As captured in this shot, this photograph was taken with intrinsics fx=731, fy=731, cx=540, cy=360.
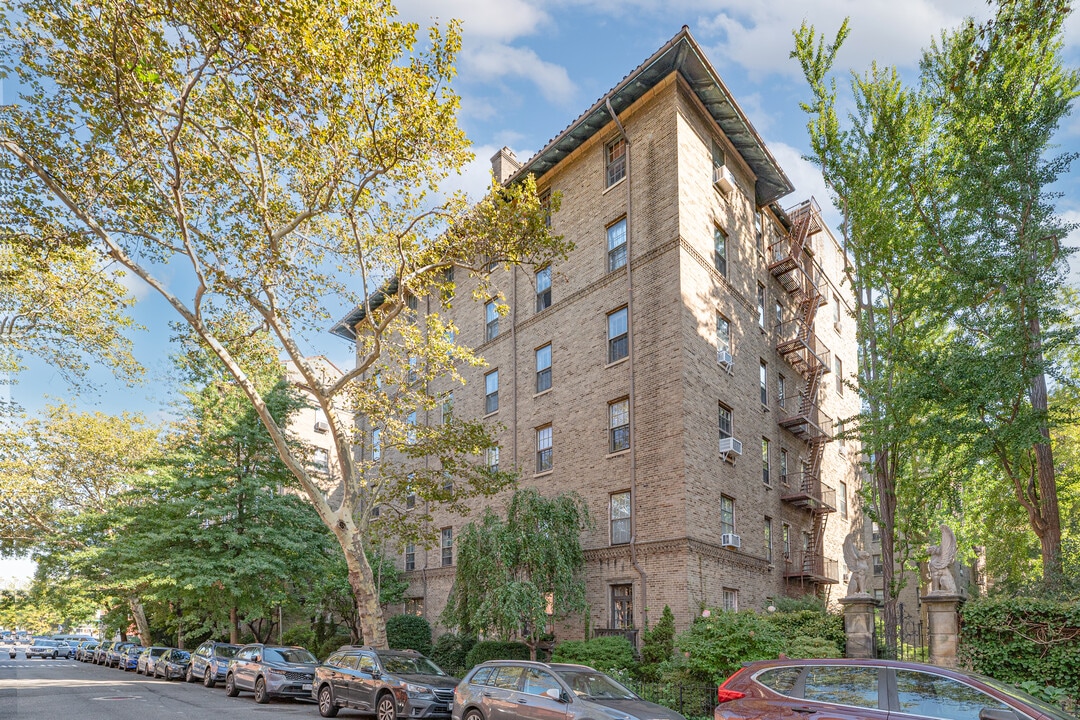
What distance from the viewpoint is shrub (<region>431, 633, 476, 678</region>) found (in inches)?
914

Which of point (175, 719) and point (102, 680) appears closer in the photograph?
point (175, 719)

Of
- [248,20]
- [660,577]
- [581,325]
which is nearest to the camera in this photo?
[248,20]

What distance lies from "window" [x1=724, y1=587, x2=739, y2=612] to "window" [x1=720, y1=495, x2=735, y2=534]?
5.31ft

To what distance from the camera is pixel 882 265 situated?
21938 mm

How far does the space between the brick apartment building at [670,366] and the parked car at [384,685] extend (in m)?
6.71

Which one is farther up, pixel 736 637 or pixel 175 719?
pixel 736 637

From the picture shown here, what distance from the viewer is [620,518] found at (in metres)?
21.0

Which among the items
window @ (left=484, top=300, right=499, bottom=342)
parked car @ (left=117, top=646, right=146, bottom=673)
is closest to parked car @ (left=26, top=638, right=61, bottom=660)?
parked car @ (left=117, top=646, right=146, bottom=673)

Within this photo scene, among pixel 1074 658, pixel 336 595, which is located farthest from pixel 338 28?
pixel 336 595

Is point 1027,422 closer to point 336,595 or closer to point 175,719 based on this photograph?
point 175,719

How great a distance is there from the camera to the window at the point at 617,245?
2302 cm

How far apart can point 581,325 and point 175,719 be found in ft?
49.4

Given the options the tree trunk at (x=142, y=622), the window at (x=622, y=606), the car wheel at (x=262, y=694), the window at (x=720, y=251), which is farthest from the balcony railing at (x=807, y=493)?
the tree trunk at (x=142, y=622)

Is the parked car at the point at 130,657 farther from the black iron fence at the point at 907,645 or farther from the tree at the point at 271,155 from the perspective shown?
the black iron fence at the point at 907,645
